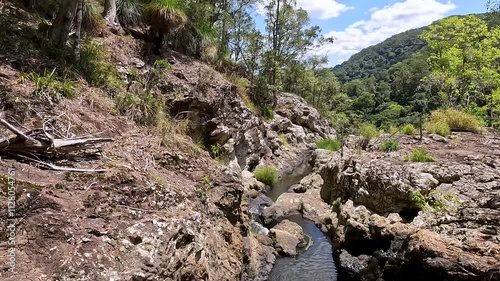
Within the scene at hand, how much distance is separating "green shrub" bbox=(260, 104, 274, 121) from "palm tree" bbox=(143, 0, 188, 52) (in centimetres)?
1290

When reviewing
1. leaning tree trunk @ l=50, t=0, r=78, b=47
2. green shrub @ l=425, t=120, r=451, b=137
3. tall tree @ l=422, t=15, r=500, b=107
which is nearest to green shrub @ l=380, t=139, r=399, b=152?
green shrub @ l=425, t=120, r=451, b=137

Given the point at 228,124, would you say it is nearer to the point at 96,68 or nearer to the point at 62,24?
the point at 96,68

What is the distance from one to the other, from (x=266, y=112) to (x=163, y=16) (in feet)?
47.1

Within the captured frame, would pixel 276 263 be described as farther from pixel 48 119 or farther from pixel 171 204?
pixel 48 119

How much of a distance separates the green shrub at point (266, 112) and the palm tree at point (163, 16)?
12.9 metres

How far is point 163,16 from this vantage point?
12.0 meters

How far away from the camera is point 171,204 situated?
214 inches

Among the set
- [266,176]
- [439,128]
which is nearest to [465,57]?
[439,128]

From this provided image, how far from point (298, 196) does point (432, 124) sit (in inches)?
223

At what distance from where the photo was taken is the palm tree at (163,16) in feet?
38.7

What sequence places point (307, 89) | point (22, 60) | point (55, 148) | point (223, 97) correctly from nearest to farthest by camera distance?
point (55, 148) → point (22, 60) → point (223, 97) → point (307, 89)

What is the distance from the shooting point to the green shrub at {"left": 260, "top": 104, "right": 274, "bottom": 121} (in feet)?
82.5

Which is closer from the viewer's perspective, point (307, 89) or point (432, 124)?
point (432, 124)

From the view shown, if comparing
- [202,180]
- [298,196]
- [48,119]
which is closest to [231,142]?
[298,196]
